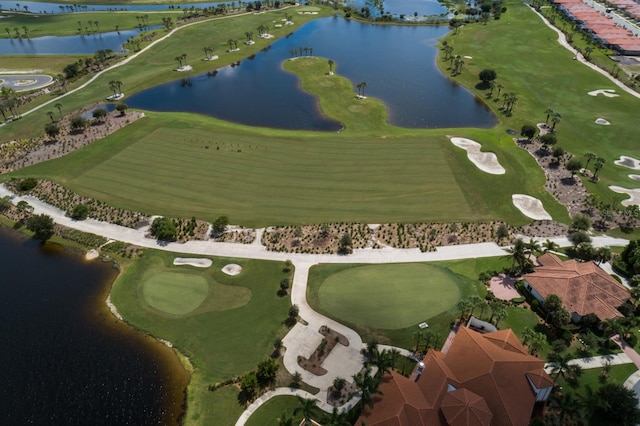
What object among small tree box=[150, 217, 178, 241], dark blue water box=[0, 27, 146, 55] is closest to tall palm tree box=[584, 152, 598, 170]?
small tree box=[150, 217, 178, 241]

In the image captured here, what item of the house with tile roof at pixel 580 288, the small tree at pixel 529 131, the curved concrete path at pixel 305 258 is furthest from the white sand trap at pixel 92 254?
the small tree at pixel 529 131

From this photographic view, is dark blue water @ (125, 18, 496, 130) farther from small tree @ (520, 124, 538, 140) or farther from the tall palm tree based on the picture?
the tall palm tree

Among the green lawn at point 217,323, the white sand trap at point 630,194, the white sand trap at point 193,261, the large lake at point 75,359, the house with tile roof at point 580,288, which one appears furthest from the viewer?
the white sand trap at point 630,194

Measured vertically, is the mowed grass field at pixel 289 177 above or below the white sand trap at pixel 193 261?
above

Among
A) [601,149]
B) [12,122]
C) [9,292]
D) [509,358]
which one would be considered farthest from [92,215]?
[601,149]

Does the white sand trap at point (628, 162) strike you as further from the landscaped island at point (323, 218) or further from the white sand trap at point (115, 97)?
the white sand trap at point (115, 97)

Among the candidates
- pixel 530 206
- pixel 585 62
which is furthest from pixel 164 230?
pixel 585 62
